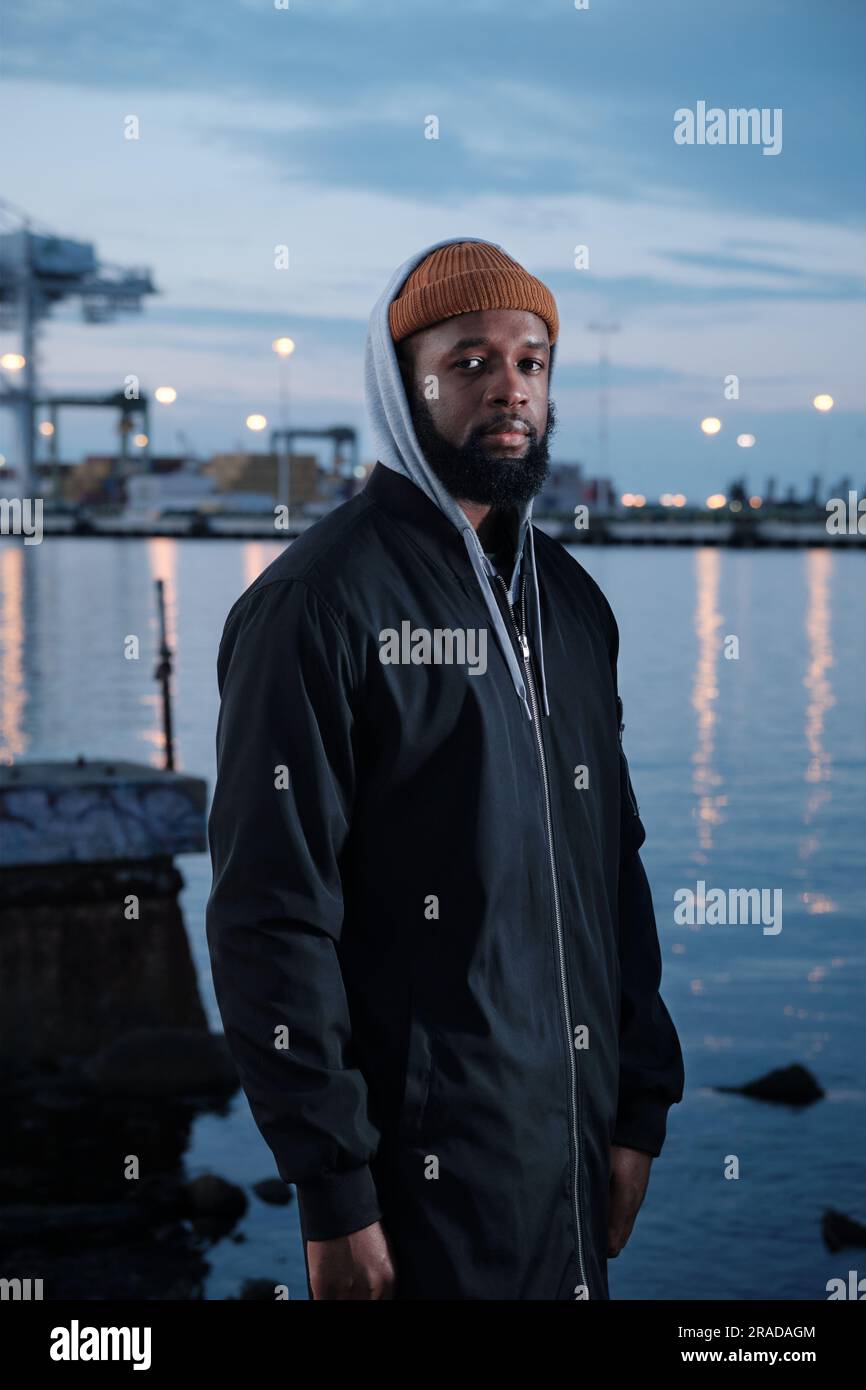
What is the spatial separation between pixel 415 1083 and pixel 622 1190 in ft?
1.64

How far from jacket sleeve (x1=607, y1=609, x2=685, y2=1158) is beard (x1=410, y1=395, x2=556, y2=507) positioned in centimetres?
37

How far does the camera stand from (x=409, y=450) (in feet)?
8.50

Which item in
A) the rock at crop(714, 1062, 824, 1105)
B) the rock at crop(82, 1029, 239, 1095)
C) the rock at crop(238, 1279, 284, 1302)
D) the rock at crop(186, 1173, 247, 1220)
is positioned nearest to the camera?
the rock at crop(238, 1279, 284, 1302)

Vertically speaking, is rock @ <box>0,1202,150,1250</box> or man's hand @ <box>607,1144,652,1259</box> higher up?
man's hand @ <box>607,1144,652,1259</box>

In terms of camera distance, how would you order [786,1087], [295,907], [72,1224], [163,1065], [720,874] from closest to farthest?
1. [295,907]
2. [72,1224]
3. [163,1065]
4. [786,1087]
5. [720,874]

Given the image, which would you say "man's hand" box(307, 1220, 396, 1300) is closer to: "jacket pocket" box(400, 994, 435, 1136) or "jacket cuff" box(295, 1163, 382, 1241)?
"jacket cuff" box(295, 1163, 382, 1241)

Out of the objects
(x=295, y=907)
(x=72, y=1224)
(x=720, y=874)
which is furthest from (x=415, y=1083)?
(x=720, y=874)

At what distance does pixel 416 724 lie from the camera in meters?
2.39

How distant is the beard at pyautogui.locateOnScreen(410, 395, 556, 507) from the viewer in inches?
Result: 101

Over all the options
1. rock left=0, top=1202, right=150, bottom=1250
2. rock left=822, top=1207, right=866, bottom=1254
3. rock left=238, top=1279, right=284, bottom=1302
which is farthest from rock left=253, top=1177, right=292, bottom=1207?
rock left=822, top=1207, right=866, bottom=1254

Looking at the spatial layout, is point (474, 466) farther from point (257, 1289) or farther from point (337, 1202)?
point (257, 1289)

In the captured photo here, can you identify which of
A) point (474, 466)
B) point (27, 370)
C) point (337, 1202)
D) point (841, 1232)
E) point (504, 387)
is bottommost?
point (841, 1232)
